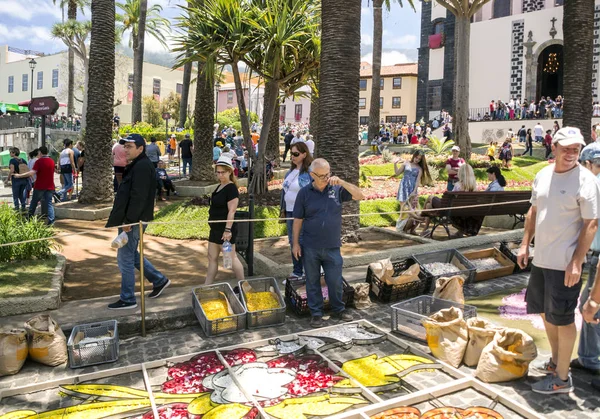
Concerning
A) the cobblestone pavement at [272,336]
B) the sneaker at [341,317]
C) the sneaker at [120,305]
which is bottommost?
the cobblestone pavement at [272,336]

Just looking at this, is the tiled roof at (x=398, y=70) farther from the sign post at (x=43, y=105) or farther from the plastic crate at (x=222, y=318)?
the plastic crate at (x=222, y=318)

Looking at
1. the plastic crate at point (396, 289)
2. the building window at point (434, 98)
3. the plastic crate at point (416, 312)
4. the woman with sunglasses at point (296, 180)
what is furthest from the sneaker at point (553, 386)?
the building window at point (434, 98)

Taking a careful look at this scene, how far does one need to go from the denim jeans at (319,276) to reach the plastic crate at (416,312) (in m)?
0.73

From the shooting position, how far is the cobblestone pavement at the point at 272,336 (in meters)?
4.13

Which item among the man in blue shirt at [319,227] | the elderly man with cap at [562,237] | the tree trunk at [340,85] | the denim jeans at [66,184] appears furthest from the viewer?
the denim jeans at [66,184]

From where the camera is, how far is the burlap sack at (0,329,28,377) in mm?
4742

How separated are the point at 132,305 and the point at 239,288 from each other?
125 cm

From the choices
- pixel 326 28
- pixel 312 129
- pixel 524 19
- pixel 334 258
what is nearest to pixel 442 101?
pixel 524 19

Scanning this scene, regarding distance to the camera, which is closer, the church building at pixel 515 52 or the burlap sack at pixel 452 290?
the burlap sack at pixel 452 290

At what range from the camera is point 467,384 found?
445 centimetres

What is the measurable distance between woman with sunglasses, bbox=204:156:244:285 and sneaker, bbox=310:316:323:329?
1.16 meters

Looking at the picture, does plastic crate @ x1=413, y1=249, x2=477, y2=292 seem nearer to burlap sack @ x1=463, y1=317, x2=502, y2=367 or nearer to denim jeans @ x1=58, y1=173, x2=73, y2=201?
burlap sack @ x1=463, y1=317, x2=502, y2=367

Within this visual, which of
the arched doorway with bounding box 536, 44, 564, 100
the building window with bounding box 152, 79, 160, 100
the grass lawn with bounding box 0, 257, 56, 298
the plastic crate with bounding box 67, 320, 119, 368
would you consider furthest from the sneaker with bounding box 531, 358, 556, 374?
the building window with bounding box 152, 79, 160, 100

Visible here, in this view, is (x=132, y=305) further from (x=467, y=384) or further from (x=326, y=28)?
(x=326, y=28)
